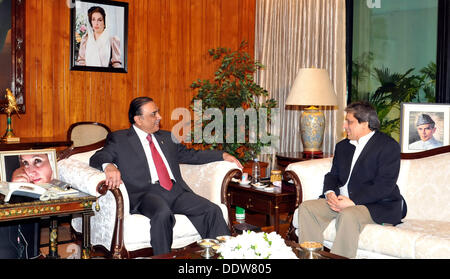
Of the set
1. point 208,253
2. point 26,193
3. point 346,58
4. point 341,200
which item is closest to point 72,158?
point 26,193

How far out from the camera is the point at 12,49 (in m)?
4.97

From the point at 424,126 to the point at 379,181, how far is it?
145cm

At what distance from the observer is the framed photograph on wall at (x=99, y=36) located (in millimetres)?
5410

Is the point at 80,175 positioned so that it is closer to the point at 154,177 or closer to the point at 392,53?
the point at 154,177

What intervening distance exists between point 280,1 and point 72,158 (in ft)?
13.1

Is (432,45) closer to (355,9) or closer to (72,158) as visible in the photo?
(355,9)

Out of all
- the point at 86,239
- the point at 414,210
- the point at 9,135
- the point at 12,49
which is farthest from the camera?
the point at 12,49

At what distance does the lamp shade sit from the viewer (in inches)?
202

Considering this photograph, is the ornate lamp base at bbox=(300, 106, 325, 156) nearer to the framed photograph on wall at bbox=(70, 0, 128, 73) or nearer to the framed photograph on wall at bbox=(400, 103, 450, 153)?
the framed photograph on wall at bbox=(400, 103, 450, 153)

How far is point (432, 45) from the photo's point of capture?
5062 mm

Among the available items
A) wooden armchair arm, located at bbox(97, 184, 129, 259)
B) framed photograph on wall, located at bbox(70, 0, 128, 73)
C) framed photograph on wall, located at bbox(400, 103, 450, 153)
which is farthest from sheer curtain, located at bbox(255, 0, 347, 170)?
wooden armchair arm, located at bbox(97, 184, 129, 259)

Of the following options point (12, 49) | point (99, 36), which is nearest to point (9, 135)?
point (12, 49)

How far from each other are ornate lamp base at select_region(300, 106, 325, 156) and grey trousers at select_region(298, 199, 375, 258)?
67.8 inches

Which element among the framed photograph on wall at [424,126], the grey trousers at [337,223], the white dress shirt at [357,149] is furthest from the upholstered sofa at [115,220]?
the framed photograph on wall at [424,126]
